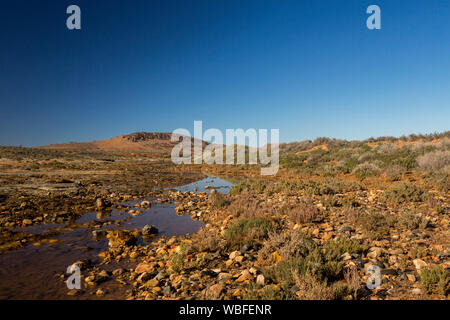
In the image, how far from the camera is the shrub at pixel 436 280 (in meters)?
3.11

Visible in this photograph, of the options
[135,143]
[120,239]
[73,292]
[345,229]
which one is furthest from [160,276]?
[135,143]

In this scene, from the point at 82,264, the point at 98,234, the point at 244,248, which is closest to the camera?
the point at 82,264

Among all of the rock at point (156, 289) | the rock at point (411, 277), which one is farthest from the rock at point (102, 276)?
the rock at point (411, 277)

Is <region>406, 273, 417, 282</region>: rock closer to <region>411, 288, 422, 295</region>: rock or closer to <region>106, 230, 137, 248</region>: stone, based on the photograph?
<region>411, 288, 422, 295</region>: rock

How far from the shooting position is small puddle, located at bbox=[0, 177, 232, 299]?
3.90 m

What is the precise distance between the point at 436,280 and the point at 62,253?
23.4 ft

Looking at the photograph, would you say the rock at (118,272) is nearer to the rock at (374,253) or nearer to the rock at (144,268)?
the rock at (144,268)

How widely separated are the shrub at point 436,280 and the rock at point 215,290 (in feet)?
9.69

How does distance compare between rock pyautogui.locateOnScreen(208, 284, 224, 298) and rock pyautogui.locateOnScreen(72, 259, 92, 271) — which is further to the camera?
rock pyautogui.locateOnScreen(72, 259, 92, 271)

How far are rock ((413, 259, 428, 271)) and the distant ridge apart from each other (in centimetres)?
8389

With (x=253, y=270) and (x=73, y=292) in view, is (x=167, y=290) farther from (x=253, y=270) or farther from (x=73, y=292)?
(x=73, y=292)

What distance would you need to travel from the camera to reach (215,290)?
3.45 m

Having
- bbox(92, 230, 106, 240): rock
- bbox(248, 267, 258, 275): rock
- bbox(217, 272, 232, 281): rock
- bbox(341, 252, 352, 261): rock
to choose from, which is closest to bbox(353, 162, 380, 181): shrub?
bbox(341, 252, 352, 261): rock
